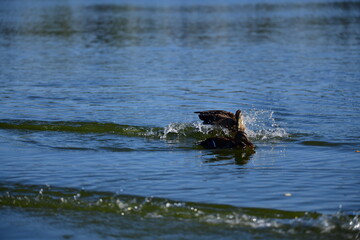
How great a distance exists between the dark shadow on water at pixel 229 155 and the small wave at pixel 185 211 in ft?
8.85

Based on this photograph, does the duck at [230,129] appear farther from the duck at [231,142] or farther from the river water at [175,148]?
the river water at [175,148]

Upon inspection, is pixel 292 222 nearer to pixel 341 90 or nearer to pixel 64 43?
pixel 341 90

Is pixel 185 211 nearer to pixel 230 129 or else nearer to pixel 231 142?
pixel 231 142

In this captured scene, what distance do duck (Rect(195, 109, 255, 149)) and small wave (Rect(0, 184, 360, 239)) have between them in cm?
341

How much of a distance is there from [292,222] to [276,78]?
1400cm

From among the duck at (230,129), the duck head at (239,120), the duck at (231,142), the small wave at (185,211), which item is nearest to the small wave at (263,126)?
the duck at (230,129)

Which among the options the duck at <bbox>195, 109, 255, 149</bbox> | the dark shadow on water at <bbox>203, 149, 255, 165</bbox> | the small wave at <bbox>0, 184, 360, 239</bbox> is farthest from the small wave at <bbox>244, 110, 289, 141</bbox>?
the small wave at <bbox>0, 184, 360, 239</bbox>

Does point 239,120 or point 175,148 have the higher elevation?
point 239,120

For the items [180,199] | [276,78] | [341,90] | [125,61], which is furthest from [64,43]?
[180,199]

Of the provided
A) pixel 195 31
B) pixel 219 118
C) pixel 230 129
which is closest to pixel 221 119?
Answer: pixel 219 118

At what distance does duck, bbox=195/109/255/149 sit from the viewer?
12.4m

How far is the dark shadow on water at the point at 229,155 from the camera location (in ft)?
38.4

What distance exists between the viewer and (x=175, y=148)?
1279 cm

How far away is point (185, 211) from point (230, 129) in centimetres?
446
